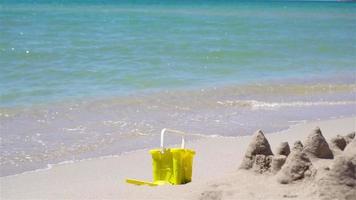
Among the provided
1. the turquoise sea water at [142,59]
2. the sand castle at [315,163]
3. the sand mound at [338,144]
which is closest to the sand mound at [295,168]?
the sand castle at [315,163]

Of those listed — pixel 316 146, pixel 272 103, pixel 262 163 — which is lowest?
pixel 272 103

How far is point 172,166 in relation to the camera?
18.0 ft

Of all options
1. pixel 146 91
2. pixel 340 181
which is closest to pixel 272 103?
pixel 146 91

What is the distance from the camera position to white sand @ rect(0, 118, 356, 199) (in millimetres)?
4645

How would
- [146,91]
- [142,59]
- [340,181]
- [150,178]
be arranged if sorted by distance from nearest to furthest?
[340,181], [150,178], [146,91], [142,59]

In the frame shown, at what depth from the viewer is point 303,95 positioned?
11641mm

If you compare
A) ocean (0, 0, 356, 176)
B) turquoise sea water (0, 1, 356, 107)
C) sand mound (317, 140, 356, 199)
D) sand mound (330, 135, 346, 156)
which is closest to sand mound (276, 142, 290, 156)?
sand mound (330, 135, 346, 156)

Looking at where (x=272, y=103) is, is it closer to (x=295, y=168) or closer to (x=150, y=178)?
(x=150, y=178)

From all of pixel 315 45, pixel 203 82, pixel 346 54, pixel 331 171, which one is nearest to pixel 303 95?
pixel 203 82

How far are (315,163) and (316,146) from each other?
0.15 m

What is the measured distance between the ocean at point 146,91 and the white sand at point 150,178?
1.20 ft

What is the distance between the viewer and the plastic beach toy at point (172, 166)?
17.7 ft

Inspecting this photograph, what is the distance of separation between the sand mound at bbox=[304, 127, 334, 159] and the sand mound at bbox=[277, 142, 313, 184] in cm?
42

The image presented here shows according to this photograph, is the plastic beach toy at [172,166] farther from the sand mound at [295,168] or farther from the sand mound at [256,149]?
the sand mound at [295,168]
